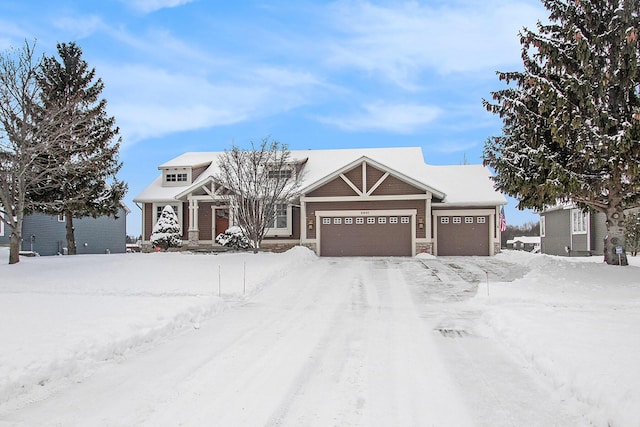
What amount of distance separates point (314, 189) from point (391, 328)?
1695 centimetres

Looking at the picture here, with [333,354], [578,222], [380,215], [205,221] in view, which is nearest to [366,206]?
[380,215]

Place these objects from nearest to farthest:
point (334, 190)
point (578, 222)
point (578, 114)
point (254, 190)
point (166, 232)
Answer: point (578, 114)
point (254, 190)
point (334, 190)
point (166, 232)
point (578, 222)

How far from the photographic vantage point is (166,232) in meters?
25.3

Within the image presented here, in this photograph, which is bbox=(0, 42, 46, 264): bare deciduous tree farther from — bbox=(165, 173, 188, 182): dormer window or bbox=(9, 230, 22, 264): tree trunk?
bbox=(165, 173, 188, 182): dormer window

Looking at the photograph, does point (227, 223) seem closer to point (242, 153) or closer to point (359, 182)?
point (242, 153)

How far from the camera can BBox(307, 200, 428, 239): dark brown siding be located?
2438cm

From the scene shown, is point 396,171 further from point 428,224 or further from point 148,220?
point 148,220

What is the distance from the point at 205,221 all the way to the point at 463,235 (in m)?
13.9

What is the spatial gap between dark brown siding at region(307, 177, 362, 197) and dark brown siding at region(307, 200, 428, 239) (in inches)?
18.1

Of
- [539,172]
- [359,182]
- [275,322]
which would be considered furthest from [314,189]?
[275,322]

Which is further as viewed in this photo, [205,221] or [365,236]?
[205,221]

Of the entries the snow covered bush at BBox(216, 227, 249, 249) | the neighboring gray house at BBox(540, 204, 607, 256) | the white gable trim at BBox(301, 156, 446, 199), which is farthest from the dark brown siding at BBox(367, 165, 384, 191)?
the neighboring gray house at BBox(540, 204, 607, 256)

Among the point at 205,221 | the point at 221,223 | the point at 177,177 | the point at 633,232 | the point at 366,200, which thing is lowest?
the point at 633,232

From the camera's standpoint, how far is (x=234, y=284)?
13.4m
